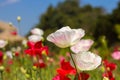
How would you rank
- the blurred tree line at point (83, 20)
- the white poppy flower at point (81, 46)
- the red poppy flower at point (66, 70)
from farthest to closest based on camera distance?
the blurred tree line at point (83, 20) < the white poppy flower at point (81, 46) < the red poppy flower at point (66, 70)

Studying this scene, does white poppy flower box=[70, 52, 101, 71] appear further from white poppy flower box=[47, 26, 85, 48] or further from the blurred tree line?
the blurred tree line

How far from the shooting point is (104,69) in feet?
12.9

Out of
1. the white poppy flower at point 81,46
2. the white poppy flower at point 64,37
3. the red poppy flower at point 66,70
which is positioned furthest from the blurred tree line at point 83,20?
the white poppy flower at point 64,37

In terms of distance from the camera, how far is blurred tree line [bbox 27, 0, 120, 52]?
28266 millimetres

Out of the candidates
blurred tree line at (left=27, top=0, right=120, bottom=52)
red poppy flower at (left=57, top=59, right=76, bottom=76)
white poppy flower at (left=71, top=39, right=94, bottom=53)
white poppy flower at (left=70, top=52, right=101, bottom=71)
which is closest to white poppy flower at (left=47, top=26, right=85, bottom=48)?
white poppy flower at (left=70, top=52, right=101, bottom=71)

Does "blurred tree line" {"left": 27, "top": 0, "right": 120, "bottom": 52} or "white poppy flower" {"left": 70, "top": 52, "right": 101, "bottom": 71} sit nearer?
"white poppy flower" {"left": 70, "top": 52, "right": 101, "bottom": 71}

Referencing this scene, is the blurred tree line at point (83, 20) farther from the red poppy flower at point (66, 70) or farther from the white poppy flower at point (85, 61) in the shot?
the white poppy flower at point (85, 61)

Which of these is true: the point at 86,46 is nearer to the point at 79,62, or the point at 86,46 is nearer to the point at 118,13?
the point at 79,62

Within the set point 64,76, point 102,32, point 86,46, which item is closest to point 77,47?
point 86,46

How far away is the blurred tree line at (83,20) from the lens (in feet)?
92.7

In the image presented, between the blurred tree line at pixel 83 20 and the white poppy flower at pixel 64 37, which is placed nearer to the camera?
the white poppy flower at pixel 64 37

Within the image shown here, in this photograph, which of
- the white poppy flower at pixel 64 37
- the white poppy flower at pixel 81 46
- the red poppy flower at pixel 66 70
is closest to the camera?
the white poppy flower at pixel 64 37

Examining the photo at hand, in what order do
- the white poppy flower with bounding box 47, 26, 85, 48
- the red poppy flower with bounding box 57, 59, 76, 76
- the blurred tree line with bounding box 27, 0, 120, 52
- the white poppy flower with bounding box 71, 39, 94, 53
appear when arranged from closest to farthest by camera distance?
the white poppy flower with bounding box 47, 26, 85, 48 < the red poppy flower with bounding box 57, 59, 76, 76 < the white poppy flower with bounding box 71, 39, 94, 53 < the blurred tree line with bounding box 27, 0, 120, 52

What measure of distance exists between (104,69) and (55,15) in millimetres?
37464
